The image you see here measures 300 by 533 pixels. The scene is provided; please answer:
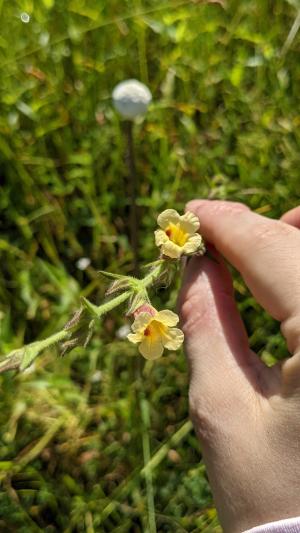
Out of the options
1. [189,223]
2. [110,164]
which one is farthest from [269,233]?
[110,164]

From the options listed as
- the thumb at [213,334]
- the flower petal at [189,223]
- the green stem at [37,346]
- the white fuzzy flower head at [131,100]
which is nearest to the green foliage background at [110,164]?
the white fuzzy flower head at [131,100]

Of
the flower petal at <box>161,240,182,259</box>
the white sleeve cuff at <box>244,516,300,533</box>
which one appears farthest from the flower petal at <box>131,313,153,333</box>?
the white sleeve cuff at <box>244,516,300,533</box>

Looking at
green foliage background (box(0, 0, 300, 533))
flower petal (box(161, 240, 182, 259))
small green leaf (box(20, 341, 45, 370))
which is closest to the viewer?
small green leaf (box(20, 341, 45, 370))

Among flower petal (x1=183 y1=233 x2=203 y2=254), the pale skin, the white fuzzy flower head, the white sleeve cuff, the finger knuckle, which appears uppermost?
the white fuzzy flower head

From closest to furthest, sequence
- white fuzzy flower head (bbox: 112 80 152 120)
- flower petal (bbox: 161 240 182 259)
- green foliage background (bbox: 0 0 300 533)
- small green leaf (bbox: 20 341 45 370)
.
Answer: small green leaf (bbox: 20 341 45 370) → flower petal (bbox: 161 240 182 259) → white fuzzy flower head (bbox: 112 80 152 120) → green foliage background (bbox: 0 0 300 533)

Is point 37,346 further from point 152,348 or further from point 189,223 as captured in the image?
point 189,223

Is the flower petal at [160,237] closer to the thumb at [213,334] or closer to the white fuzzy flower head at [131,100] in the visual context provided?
the thumb at [213,334]

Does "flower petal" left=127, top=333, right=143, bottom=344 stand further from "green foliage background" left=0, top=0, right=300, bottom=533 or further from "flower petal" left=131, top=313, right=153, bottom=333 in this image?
"green foliage background" left=0, top=0, right=300, bottom=533

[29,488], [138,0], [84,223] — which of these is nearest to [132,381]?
[29,488]
